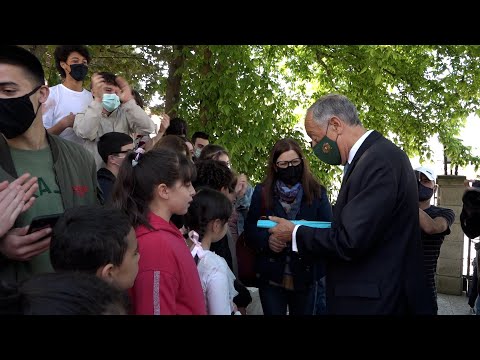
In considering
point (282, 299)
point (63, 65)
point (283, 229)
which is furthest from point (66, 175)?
point (63, 65)

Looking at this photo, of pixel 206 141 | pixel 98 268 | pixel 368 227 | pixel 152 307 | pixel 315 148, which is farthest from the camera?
pixel 206 141

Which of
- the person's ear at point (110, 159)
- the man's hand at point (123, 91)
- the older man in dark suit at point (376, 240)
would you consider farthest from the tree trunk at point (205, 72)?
the older man in dark suit at point (376, 240)

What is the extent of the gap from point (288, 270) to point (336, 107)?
1420 mm

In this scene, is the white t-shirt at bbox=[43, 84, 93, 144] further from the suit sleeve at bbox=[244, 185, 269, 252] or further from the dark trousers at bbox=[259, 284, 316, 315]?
the dark trousers at bbox=[259, 284, 316, 315]

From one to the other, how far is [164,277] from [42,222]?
1.79 ft

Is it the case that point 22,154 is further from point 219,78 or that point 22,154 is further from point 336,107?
point 219,78

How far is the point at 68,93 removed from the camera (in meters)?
4.53

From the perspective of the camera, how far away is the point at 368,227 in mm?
2609

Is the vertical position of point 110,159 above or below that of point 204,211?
above

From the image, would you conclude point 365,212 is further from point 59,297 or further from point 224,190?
point 59,297

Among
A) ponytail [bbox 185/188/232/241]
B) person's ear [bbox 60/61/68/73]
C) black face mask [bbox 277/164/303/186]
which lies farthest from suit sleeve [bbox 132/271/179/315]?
person's ear [bbox 60/61/68/73]

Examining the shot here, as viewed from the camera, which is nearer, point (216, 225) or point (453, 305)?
point (216, 225)

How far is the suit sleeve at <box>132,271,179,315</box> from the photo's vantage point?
2.23m

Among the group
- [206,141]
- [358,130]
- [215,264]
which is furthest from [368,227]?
[206,141]
